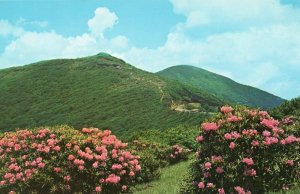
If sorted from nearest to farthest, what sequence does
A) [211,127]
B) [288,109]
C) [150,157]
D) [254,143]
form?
[254,143], [211,127], [150,157], [288,109]

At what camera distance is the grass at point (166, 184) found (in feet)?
51.7

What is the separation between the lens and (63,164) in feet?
50.2

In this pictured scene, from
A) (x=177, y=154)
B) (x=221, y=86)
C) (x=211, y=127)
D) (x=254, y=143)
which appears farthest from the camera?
(x=221, y=86)

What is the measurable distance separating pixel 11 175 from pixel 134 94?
63066 mm

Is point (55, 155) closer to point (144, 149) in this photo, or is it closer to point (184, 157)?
point (144, 149)

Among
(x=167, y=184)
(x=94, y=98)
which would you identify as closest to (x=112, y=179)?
(x=167, y=184)

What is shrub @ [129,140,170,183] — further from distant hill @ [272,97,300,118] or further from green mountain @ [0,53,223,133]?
green mountain @ [0,53,223,133]

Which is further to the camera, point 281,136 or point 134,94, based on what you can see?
point 134,94

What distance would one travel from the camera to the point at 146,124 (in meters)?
63.7

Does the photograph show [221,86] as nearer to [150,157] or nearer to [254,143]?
[150,157]

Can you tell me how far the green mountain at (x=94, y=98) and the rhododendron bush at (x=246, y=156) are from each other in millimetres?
46287

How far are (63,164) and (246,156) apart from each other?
230 inches

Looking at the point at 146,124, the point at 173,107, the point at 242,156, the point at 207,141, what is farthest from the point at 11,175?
the point at 173,107

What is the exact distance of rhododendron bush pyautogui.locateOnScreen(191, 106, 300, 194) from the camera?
11.9 metres
